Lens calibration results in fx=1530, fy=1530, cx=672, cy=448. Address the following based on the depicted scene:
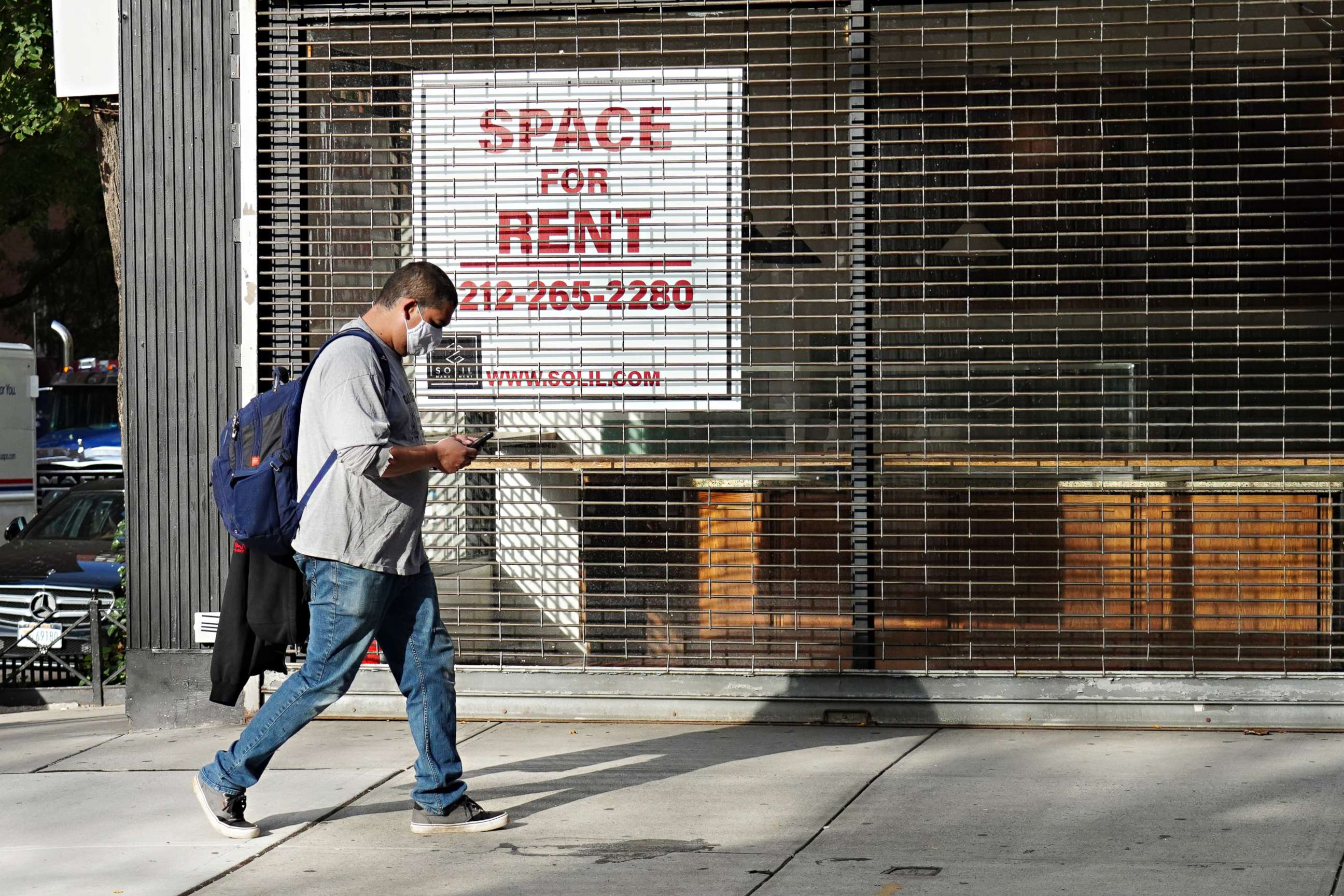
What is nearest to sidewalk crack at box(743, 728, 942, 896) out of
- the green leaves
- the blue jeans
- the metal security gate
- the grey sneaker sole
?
the metal security gate

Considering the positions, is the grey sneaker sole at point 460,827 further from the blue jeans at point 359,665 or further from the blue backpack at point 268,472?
the blue backpack at point 268,472

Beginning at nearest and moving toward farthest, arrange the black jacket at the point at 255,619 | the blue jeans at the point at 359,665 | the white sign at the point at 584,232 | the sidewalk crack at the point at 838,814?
the sidewalk crack at the point at 838,814 → the blue jeans at the point at 359,665 → the black jacket at the point at 255,619 → the white sign at the point at 584,232

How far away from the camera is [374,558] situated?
528 cm

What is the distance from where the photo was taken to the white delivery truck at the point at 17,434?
62.4ft

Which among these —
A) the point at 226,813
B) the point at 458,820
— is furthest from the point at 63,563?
the point at 458,820

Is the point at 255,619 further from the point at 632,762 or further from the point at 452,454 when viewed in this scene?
the point at 632,762

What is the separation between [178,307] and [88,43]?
5.08ft

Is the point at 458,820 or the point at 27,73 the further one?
the point at 27,73

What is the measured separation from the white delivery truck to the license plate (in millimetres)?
10496

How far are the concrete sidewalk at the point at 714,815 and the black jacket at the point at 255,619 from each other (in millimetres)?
592

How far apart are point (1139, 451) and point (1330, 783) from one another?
1874 millimetres

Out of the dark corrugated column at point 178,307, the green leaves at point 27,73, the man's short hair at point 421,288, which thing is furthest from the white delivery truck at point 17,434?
the man's short hair at point 421,288

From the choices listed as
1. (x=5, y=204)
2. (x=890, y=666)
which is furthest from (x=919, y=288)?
(x=5, y=204)

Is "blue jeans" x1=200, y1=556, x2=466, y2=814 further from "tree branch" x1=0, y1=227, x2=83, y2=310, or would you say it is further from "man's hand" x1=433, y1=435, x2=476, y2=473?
"tree branch" x1=0, y1=227, x2=83, y2=310
